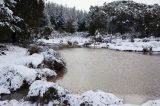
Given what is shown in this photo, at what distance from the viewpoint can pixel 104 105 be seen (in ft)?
34.3

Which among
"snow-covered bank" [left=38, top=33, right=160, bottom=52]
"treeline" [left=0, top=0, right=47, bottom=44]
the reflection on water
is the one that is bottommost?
the reflection on water

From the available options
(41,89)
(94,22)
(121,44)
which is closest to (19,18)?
(41,89)

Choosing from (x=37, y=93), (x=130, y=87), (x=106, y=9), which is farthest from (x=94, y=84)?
(x=106, y=9)

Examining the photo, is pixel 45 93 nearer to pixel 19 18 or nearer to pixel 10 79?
pixel 10 79

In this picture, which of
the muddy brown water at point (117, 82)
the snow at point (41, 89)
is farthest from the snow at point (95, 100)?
the muddy brown water at point (117, 82)

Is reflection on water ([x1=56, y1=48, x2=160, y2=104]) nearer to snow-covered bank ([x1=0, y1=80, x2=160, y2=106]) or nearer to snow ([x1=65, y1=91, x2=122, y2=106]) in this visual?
snow ([x1=65, y1=91, x2=122, y2=106])

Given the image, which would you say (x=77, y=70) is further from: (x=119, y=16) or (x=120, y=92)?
(x=119, y=16)

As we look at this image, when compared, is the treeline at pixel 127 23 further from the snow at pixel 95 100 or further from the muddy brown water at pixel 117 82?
the snow at pixel 95 100

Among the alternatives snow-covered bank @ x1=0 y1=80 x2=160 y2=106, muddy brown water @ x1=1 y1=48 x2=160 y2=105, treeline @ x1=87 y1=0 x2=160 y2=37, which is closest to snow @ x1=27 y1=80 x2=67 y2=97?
snow-covered bank @ x1=0 y1=80 x2=160 y2=106

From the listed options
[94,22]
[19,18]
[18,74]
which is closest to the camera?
[18,74]

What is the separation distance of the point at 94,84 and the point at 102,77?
7.00ft

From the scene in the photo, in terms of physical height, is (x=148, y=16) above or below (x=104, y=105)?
above

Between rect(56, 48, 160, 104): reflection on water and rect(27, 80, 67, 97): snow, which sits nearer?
rect(27, 80, 67, 97): snow

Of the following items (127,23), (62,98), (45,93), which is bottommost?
(62,98)
